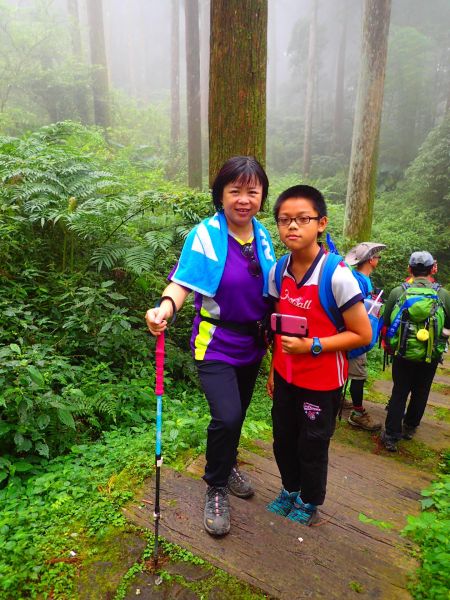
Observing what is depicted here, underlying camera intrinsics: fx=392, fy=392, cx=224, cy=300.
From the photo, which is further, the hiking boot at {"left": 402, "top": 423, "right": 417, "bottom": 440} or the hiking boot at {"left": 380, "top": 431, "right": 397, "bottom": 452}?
the hiking boot at {"left": 402, "top": 423, "right": 417, "bottom": 440}

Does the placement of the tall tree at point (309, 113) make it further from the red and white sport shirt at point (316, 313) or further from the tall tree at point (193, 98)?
the red and white sport shirt at point (316, 313)

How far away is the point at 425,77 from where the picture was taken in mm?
24266

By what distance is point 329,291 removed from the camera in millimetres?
2184

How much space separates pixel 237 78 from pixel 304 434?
3910 millimetres

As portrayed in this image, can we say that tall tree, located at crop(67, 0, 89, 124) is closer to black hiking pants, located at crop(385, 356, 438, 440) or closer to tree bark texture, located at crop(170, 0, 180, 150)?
tree bark texture, located at crop(170, 0, 180, 150)

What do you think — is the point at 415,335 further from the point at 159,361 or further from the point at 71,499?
the point at 71,499

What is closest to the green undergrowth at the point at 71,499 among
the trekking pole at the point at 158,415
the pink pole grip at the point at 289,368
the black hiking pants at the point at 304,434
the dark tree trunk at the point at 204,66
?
the trekking pole at the point at 158,415

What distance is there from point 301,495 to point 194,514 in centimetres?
69

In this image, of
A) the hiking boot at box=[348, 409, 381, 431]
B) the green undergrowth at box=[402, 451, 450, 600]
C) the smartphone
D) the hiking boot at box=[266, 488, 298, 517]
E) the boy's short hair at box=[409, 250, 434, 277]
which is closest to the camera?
the green undergrowth at box=[402, 451, 450, 600]

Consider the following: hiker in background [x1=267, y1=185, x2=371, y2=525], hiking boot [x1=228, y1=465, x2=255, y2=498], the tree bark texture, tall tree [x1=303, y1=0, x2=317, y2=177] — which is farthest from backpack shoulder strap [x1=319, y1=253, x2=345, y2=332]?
tall tree [x1=303, y1=0, x2=317, y2=177]

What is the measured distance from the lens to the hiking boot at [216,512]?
7.55ft

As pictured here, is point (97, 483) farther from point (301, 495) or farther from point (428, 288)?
point (428, 288)

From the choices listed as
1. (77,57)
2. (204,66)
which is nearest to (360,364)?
(77,57)

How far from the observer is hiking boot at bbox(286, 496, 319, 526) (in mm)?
2523
